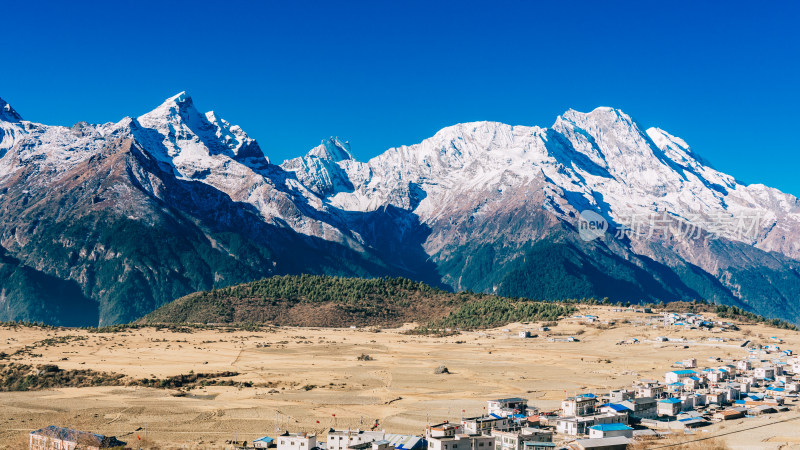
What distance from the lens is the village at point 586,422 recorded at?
8506 cm

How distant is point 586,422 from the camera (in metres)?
95.5

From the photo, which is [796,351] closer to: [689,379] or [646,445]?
[689,379]

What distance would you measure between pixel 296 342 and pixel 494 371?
6301 centimetres

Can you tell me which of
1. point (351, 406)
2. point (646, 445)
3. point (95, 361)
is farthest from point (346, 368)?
point (646, 445)

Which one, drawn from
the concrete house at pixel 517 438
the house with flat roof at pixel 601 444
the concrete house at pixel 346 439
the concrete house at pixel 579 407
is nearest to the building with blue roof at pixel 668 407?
the concrete house at pixel 579 407

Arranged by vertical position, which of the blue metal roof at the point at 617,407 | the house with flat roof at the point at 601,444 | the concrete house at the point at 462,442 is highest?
the blue metal roof at the point at 617,407

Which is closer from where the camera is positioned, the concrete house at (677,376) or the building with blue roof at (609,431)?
the building with blue roof at (609,431)

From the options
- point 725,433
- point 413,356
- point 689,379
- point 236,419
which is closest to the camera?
point 725,433

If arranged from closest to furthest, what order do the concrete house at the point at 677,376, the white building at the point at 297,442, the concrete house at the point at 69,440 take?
the white building at the point at 297,442, the concrete house at the point at 69,440, the concrete house at the point at 677,376

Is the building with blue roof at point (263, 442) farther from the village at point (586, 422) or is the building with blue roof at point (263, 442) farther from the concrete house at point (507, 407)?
the concrete house at point (507, 407)

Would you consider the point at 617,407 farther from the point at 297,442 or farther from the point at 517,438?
the point at 297,442

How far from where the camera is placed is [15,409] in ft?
366

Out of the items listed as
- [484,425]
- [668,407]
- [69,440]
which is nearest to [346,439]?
[484,425]

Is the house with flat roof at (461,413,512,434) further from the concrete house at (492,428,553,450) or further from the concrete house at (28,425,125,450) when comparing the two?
the concrete house at (28,425,125,450)
